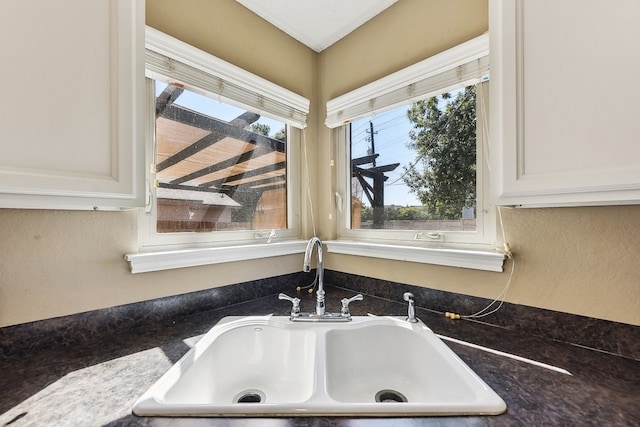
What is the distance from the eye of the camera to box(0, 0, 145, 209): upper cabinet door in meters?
0.56

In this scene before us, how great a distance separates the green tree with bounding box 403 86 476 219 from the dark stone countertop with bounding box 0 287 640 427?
1.83 feet

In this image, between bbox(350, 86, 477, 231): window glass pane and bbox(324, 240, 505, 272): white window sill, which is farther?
bbox(350, 86, 477, 231): window glass pane

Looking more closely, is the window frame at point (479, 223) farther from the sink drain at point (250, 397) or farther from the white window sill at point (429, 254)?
the sink drain at point (250, 397)

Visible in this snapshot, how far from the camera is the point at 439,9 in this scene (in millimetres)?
1186

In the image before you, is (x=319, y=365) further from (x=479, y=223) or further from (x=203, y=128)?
(x=203, y=128)

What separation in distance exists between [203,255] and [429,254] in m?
1.02

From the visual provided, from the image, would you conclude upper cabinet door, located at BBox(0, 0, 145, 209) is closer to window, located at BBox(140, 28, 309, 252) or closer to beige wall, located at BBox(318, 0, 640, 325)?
window, located at BBox(140, 28, 309, 252)

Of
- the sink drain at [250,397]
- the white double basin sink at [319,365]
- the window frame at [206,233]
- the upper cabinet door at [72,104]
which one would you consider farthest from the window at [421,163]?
the upper cabinet door at [72,104]

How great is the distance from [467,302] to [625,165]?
706mm

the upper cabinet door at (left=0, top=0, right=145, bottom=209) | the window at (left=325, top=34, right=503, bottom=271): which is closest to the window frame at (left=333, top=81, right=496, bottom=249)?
the window at (left=325, top=34, right=503, bottom=271)

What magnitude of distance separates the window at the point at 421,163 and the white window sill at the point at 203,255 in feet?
1.05

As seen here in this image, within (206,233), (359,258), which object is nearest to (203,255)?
(206,233)

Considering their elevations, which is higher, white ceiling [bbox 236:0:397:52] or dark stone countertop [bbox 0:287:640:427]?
white ceiling [bbox 236:0:397:52]

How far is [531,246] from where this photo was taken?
94cm
